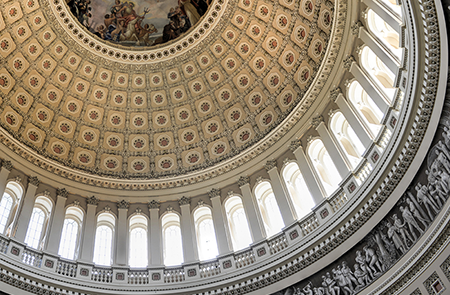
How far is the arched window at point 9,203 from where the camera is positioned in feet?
69.2

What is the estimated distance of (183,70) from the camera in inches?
1200

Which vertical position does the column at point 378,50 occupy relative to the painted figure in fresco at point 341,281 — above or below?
above

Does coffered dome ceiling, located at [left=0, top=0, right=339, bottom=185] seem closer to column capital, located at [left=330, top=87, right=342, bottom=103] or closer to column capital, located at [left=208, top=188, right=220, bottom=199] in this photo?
column capital, located at [left=330, top=87, right=342, bottom=103]

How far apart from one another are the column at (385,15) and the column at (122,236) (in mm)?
15561

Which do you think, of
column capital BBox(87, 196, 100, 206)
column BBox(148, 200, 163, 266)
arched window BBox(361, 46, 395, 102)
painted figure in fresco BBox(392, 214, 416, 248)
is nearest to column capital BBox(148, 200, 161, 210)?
column BBox(148, 200, 163, 266)

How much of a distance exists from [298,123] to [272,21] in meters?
7.02

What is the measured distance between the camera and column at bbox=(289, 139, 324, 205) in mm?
21328

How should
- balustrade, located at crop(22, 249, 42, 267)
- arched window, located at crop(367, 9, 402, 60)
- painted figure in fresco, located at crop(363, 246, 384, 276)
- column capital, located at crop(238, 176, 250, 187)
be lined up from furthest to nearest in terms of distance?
column capital, located at crop(238, 176, 250, 187)
balustrade, located at crop(22, 249, 42, 267)
arched window, located at crop(367, 9, 402, 60)
painted figure in fresco, located at crop(363, 246, 384, 276)

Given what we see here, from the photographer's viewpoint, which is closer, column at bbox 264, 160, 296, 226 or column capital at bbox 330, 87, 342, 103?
column at bbox 264, 160, 296, 226

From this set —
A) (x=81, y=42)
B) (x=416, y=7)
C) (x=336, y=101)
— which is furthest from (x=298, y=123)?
(x=81, y=42)

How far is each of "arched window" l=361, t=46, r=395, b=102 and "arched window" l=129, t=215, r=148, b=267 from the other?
44.5 ft

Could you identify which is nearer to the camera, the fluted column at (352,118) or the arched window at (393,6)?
the arched window at (393,6)

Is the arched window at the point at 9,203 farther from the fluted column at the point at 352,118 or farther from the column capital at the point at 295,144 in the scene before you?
the fluted column at the point at 352,118

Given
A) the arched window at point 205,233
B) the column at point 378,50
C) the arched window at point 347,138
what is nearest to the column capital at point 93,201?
the arched window at point 205,233
